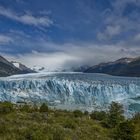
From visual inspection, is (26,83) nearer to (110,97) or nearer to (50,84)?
(50,84)

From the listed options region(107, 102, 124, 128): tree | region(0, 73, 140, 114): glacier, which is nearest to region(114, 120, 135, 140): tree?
region(107, 102, 124, 128): tree

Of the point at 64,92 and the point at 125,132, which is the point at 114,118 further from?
the point at 64,92

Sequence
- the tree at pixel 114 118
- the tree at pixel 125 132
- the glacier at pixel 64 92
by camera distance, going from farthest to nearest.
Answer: the glacier at pixel 64 92
the tree at pixel 114 118
the tree at pixel 125 132

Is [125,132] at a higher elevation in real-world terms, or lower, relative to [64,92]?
lower

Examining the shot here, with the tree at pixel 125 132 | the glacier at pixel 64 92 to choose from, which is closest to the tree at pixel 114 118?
the tree at pixel 125 132

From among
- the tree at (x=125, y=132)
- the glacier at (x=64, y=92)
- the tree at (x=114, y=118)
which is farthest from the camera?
the glacier at (x=64, y=92)

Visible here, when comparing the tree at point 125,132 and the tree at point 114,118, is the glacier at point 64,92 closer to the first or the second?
the tree at point 114,118

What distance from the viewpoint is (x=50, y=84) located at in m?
48.5

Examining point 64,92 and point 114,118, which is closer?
point 114,118

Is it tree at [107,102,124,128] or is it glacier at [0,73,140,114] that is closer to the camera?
tree at [107,102,124,128]

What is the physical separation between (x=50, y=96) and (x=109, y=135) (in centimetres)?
3307

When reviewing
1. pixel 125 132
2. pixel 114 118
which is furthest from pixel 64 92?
pixel 125 132

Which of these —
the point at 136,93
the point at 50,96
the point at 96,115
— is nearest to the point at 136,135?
the point at 96,115

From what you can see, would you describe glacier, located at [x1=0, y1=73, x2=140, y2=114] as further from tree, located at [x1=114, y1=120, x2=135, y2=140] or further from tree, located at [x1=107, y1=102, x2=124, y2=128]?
tree, located at [x1=114, y1=120, x2=135, y2=140]
